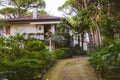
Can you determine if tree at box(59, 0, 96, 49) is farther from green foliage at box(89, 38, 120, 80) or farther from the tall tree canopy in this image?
green foliage at box(89, 38, 120, 80)

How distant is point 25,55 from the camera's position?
59.9 ft

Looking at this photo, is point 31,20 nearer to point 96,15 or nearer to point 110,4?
point 96,15

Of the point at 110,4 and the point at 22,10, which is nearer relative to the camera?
the point at 110,4

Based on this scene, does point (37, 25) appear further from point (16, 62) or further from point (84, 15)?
point (16, 62)

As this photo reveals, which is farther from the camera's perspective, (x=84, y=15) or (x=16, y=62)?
(x=84, y=15)

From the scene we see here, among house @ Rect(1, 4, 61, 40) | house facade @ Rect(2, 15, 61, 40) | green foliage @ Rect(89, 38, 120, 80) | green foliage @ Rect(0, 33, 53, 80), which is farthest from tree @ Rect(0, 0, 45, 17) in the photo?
green foliage @ Rect(89, 38, 120, 80)

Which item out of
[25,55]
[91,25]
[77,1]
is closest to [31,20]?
[77,1]

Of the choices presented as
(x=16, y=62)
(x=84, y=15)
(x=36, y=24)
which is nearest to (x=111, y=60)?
(x=16, y=62)

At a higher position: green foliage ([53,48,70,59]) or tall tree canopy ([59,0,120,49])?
tall tree canopy ([59,0,120,49])

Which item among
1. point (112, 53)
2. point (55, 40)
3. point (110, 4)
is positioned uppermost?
point (110, 4)

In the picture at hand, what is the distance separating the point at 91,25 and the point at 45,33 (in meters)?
11.0

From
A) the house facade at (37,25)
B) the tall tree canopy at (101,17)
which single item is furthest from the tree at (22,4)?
the tall tree canopy at (101,17)

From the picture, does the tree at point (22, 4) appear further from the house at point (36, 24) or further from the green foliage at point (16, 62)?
the green foliage at point (16, 62)

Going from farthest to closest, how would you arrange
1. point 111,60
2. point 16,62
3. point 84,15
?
point 84,15 < point 16,62 < point 111,60
